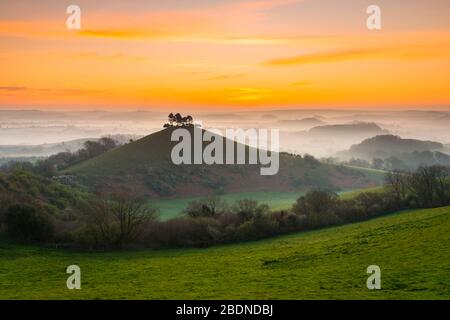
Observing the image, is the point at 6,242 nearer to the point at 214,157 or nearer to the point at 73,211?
the point at 73,211

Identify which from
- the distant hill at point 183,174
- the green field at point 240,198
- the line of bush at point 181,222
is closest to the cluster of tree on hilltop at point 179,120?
the distant hill at point 183,174

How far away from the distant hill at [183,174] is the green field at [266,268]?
76569mm

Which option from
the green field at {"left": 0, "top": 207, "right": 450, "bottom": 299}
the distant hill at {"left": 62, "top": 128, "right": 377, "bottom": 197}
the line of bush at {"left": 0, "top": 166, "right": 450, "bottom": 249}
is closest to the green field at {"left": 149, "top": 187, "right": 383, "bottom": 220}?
the distant hill at {"left": 62, "top": 128, "right": 377, "bottom": 197}

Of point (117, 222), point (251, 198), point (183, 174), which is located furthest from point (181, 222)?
point (183, 174)

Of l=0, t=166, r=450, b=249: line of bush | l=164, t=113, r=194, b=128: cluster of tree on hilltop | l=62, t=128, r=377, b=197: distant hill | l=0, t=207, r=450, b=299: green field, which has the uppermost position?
l=164, t=113, r=194, b=128: cluster of tree on hilltop

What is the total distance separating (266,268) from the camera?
4444 cm

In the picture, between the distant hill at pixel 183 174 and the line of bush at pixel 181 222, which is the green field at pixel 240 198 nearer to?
the distant hill at pixel 183 174

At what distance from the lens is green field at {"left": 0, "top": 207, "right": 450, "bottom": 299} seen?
32.7 metres

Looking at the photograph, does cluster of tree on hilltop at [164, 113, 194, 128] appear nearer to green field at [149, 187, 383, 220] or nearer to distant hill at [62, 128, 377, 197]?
distant hill at [62, 128, 377, 197]

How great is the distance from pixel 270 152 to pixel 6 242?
128 metres

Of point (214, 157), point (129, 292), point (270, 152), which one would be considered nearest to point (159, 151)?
point (214, 157)

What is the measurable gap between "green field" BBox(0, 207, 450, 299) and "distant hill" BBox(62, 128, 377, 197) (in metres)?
76.6

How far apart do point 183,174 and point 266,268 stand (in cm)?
10529

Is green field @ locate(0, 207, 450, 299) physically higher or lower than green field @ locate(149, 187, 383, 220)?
lower
